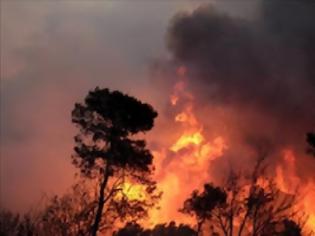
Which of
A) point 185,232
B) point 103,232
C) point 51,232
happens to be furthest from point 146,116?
point 185,232

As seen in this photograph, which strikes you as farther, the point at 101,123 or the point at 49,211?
the point at 101,123

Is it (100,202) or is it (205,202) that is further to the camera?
(205,202)

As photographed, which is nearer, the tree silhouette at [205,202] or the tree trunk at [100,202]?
the tree trunk at [100,202]

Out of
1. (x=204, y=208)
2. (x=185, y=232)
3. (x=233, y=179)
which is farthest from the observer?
(x=185, y=232)

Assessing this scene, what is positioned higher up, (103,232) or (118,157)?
(118,157)

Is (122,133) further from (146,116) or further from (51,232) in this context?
(51,232)

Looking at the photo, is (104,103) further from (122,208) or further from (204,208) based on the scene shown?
(204,208)

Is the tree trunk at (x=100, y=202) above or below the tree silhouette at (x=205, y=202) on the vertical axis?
below

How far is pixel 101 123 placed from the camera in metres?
48.7

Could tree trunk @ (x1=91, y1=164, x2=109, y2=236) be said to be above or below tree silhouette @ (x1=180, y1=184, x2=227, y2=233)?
below

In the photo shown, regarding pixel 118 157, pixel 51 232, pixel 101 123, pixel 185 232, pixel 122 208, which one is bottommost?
pixel 51 232

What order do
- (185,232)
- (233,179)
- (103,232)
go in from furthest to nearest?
(185,232) < (233,179) < (103,232)

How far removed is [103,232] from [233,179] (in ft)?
54.1

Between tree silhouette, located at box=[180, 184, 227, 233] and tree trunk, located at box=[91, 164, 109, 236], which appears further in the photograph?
tree silhouette, located at box=[180, 184, 227, 233]
